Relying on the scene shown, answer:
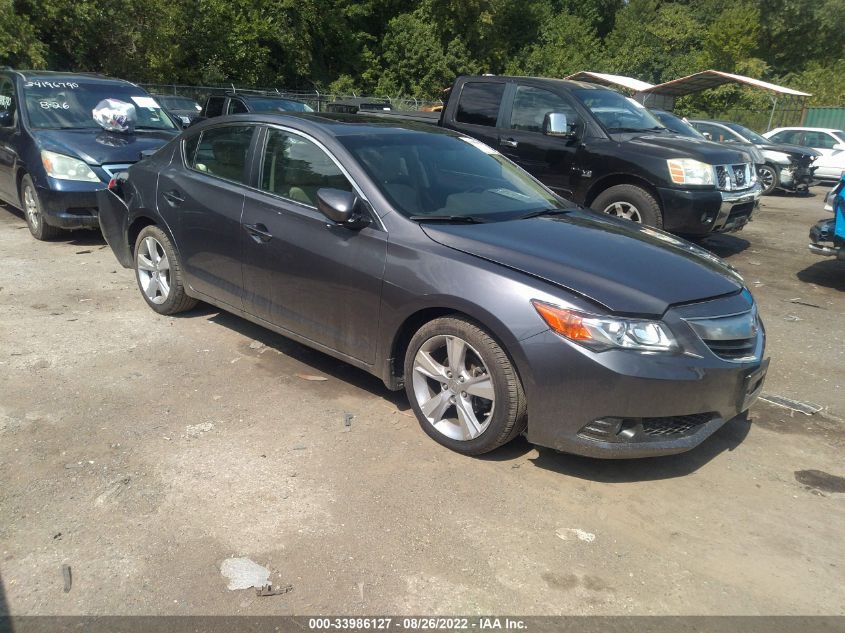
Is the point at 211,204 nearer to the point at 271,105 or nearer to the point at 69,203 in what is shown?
the point at 69,203

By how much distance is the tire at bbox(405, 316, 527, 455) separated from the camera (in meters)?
3.64

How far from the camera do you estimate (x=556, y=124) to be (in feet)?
26.9

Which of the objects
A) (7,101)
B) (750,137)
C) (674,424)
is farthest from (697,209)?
(750,137)

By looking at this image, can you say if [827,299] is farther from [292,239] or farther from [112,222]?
[112,222]

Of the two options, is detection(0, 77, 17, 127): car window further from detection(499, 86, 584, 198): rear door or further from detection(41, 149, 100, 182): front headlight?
detection(499, 86, 584, 198): rear door

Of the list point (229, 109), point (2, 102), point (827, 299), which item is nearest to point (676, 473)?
point (827, 299)

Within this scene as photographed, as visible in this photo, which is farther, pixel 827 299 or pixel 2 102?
pixel 2 102

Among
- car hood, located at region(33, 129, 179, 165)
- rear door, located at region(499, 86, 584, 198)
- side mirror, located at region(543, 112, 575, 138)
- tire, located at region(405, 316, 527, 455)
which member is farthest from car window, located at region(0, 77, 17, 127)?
tire, located at region(405, 316, 527, 455)

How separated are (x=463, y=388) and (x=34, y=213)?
6.63m

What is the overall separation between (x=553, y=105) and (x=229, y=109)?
7012 mm

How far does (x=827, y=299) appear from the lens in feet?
25.0

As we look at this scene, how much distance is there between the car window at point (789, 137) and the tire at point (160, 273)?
1852cm

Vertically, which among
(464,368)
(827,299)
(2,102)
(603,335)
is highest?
(2,102)

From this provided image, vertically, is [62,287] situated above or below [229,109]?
below
